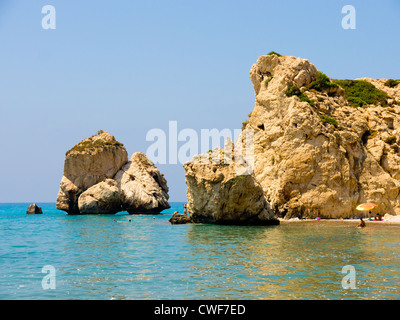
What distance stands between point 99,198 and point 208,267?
56948 millimetres

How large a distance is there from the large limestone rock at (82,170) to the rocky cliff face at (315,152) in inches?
1299

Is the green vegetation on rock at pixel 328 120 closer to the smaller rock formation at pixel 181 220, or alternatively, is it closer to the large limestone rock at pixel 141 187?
the smaller rock formation at pixel 181 220

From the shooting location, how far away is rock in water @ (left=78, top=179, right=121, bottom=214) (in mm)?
72438

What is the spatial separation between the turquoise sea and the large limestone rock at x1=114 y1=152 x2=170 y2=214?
4328 cm

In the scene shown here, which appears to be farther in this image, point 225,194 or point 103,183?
point 103,183

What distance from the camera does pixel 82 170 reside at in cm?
7575

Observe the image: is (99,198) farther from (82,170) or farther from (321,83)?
(321,83)

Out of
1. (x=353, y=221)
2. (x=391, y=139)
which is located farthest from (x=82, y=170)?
(x=391, y=139)

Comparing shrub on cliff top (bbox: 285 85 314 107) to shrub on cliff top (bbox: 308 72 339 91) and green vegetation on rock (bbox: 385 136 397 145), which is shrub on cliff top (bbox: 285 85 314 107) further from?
green vegetation on rock (bbox: 385 136 397 145)

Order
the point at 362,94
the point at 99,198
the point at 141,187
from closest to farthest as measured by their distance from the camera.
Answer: the point at 362,94, the point at 99,198, the point at 141,187

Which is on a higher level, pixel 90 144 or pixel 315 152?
pixel 90 144

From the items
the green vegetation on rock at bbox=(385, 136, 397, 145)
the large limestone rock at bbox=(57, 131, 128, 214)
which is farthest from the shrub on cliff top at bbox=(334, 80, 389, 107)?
the large limestone rock at bbox=(57, 131, 128, 214)
